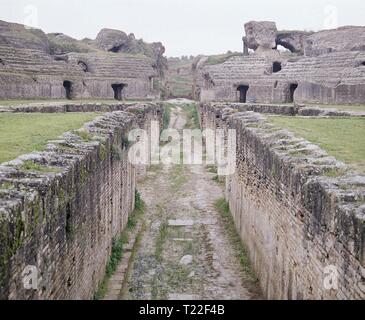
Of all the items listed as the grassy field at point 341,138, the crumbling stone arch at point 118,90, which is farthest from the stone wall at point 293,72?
the grassy field at point 341,138

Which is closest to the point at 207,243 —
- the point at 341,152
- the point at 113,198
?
the point at 113,198

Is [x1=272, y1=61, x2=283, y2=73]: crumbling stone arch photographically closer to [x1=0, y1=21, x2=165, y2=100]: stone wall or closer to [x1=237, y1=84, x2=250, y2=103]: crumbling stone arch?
[x1=237, y1=84, x2=250, y2=103]: crumbling stone arch

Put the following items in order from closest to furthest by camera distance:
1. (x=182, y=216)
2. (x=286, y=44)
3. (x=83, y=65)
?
(x=182, y=216), (x=83, y=65), (x=286, y=44)

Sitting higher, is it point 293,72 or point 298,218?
point 293,72

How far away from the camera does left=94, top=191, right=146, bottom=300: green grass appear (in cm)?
862

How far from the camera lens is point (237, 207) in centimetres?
1217

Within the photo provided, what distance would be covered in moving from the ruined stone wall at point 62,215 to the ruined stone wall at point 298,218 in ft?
8.18

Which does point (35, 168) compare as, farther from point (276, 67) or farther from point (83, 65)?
point (276, 67)

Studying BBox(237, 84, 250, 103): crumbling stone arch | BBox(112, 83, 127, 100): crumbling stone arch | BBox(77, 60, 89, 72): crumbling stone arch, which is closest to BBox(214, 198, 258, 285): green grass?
BBox(237, 84, 250, 103): crumbling stone arch

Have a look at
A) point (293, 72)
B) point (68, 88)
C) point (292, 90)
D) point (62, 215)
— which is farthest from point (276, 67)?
point (62, 215)

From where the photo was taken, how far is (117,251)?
1034 cm

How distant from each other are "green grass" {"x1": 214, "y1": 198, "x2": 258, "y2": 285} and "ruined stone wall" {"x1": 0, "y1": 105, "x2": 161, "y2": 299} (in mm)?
2399

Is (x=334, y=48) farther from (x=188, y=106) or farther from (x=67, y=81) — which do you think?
(x=67, y=81)

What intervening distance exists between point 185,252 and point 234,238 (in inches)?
53.5
